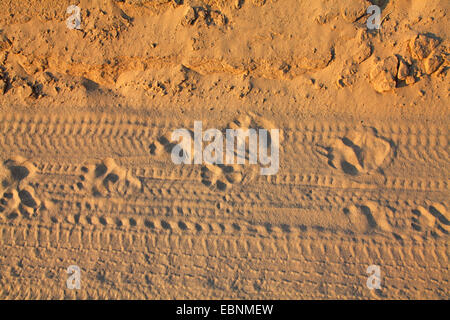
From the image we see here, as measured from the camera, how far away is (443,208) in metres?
2.75

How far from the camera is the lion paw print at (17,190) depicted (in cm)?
293

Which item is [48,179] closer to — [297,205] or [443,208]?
[297,205]

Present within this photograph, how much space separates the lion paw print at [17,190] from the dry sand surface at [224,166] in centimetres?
1

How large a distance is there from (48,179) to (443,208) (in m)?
3.58

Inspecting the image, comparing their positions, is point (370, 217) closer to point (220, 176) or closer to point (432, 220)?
point (432, 220)

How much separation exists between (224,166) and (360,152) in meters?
1.24

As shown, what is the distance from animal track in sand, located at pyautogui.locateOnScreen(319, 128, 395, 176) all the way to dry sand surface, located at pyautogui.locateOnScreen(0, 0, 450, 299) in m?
0.01

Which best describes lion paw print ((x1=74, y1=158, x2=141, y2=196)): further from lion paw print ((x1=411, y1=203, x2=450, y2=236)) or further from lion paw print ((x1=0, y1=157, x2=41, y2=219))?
lion paw print ((x1=411, y1=203, x2=450, y2=236))

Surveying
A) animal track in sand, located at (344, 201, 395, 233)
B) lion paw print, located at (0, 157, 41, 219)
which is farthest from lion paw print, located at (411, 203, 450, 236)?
lion paw print, located at (0, 157, 41, 219)

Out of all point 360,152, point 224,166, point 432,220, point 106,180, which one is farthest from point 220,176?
point 432,220

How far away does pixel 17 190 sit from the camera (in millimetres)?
2965

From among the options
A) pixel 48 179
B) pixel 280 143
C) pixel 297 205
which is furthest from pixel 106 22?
pixel 297 205

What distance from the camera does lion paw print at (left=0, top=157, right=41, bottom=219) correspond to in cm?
293

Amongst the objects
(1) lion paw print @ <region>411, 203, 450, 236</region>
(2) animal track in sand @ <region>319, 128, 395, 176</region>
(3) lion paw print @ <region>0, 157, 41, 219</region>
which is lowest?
(1) lion paw print @ <region>411, 203, 450, 236</region>
